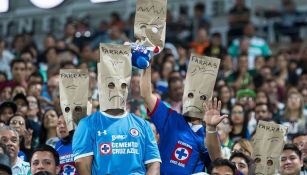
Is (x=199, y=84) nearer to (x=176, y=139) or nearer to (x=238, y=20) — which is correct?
(x=176, y=139)

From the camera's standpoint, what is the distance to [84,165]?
6652 millimetres

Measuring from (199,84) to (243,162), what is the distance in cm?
107

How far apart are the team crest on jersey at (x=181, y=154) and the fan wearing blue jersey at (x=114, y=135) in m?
0.69

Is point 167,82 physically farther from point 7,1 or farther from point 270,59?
point 7,1

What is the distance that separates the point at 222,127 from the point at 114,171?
12.0 feet

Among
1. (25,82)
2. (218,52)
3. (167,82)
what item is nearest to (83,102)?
(25,82)

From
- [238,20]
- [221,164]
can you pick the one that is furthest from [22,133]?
[238,20]

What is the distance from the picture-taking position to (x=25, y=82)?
39.2 ft

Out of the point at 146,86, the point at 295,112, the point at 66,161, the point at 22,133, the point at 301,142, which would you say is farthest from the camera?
the point at 295,112

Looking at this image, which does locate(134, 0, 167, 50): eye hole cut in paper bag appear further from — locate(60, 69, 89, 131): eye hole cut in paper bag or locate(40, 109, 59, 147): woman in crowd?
locate(40, 109, 59, 147): woman in crowd

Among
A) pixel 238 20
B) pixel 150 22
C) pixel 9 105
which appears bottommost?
pixel 9 105

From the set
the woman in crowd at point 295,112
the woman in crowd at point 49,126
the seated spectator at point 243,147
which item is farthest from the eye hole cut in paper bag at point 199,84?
the woman in crowd at point 295,112

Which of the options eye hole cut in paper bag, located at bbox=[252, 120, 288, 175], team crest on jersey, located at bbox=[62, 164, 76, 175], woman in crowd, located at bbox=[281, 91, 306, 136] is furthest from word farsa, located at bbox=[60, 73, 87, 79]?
woman in crowd, located at bbox=[281, 91, 306, 136]

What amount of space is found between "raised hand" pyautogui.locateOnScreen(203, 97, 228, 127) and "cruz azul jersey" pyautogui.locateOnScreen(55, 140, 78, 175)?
1205mm
